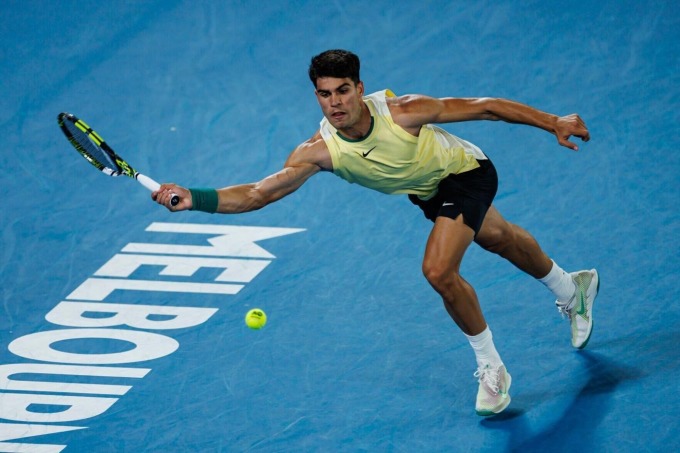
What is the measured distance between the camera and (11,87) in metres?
10.4

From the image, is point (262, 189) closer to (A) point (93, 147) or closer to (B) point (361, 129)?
(B) point (361, 129)

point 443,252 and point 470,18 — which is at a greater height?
point 470,18

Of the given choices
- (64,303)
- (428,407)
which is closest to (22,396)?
(64,303)

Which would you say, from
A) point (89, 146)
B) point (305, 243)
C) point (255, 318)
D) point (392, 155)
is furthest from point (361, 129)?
point (305, 243)

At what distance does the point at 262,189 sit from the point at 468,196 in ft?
3.87

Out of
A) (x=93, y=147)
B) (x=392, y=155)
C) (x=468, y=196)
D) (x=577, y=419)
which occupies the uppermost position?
(x=93, y=147)

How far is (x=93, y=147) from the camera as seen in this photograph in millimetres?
6762

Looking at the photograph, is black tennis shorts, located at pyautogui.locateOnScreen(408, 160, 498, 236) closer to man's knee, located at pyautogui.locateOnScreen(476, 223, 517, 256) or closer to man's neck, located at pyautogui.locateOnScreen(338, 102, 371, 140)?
man's knee, located at pyautogui.locateOnScreen(476, 223, 517, 256)

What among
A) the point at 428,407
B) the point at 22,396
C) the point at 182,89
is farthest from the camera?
the point at 182,89

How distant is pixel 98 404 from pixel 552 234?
326 cm

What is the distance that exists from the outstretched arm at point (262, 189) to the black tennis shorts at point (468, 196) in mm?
747

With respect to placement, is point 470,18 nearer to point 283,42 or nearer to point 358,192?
point 283,42

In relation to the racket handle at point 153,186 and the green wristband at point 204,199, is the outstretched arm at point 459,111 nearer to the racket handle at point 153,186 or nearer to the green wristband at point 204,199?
the green wristband at point 204,199

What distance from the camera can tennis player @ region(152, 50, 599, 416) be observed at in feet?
19.8
